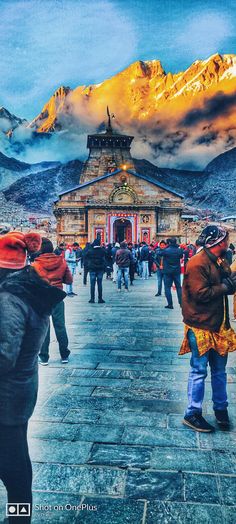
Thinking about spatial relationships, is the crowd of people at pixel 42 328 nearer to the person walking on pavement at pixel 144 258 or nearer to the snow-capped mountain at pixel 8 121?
the person walking on pavement at pixel 144 258

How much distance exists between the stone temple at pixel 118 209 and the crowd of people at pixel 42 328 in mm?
30398

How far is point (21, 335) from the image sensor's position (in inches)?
80.8

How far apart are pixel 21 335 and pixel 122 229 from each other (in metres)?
38.3

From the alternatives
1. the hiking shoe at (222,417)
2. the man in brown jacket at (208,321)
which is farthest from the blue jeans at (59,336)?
the hiking shoe at (222,417)

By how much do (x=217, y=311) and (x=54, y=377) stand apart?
250 centimetres

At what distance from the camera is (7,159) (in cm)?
11800

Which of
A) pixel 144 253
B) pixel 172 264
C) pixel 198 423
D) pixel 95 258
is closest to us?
pixel 198 423

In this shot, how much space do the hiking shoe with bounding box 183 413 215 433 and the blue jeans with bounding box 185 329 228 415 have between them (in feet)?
0.15

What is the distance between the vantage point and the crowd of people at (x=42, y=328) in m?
2.08

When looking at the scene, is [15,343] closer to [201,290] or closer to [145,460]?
[145,460]

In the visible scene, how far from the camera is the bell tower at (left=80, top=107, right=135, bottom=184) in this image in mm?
52594

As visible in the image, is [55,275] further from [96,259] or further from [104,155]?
[104,155]

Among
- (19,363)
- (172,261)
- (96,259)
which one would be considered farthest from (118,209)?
(19,363)

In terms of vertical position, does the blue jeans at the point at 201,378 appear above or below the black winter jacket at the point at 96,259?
below
